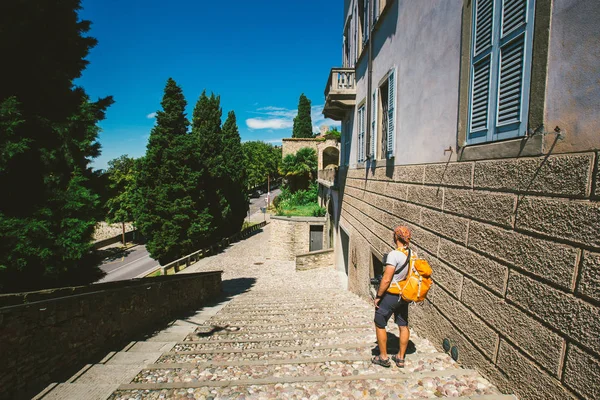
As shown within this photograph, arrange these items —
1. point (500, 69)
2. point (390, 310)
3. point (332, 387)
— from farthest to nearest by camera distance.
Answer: point (390, 310) → point (332, 387) → point (500, 69)

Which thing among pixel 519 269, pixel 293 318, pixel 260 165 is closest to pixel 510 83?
pixel 519 269

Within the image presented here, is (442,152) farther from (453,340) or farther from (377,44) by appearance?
(377,44)

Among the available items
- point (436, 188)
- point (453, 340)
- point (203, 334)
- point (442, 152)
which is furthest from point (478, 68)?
point (203, 334)

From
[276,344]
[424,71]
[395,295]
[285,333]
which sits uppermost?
[424,71]

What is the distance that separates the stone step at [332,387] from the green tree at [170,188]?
16765mm

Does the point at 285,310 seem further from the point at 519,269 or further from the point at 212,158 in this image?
the point at 212,158

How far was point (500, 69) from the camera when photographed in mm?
2938

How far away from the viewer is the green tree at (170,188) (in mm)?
18844

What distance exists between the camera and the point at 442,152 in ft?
13.5

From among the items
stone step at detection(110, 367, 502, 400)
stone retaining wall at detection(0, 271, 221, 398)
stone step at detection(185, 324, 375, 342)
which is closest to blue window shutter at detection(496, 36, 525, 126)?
stone step at detection(110, 367, 502, 400)

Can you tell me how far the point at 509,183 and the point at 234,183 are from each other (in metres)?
26.8

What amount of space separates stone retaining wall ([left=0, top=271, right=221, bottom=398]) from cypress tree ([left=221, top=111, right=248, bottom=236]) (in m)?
19.8

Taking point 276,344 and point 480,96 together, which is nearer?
point 480,96

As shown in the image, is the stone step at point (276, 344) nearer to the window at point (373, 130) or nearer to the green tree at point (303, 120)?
the window at point (373, 130)
